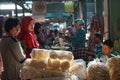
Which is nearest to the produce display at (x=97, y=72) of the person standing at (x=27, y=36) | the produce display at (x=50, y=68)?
the produce display at (x=50, y=68)

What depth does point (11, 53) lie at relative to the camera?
15.5 ft

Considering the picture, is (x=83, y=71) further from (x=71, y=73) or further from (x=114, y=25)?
(x=114, y=25)

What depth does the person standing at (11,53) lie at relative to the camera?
466 centimetres

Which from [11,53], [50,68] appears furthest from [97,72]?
[11,53]

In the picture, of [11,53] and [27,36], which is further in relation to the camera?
[27,36]

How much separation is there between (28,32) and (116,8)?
7.98 ft

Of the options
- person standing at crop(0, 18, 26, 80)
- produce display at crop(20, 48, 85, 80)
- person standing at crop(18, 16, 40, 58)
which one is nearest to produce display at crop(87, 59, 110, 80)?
produce display at crop(20, 48, 85, 80)

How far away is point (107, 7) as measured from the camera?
8141 millimetres

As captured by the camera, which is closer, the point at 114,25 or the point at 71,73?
the point at 71,73

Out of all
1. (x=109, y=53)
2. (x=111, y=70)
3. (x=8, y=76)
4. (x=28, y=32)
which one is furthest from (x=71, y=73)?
(x=28, y=32)

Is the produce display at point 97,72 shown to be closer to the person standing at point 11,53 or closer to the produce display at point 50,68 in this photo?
the produce display at point 50,68

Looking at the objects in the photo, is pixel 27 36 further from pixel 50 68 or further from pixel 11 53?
pixel 50 68

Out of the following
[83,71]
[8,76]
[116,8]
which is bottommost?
[8,76]

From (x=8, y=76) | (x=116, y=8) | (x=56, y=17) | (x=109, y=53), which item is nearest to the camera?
(x=8, y=76)
